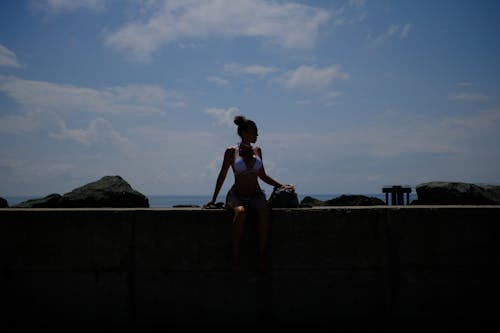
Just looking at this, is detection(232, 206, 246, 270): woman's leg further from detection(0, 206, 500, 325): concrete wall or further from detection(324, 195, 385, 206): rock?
detection(324, 195, 385, 206): rock

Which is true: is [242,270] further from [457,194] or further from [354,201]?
[354,201]

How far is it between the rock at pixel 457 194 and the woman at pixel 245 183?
9641 millimetres

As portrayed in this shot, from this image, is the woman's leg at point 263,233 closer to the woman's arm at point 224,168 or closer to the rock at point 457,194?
the woman's arm at point 224,168

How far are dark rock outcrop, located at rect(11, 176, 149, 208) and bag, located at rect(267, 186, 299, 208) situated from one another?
29.6 ft

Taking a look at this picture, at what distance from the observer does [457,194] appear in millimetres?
13586

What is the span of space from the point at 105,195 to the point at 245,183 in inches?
363

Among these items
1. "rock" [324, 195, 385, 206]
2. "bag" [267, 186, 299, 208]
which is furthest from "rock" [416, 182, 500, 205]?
"bag" [267, 186, 299, 208]

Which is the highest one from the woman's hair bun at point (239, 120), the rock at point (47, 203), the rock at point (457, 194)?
the woman's hair bun at point (239, 120)

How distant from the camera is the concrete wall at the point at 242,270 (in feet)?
17.5

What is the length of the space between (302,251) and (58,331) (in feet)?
9.77

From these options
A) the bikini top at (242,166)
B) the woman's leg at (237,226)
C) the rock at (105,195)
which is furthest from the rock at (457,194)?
the woman's leg at (237,226)

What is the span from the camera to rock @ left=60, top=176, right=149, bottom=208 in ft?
44.3

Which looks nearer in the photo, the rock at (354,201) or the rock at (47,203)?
the rock at (47,203)

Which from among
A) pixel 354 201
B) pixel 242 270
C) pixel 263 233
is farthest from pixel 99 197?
pixel 263 233
